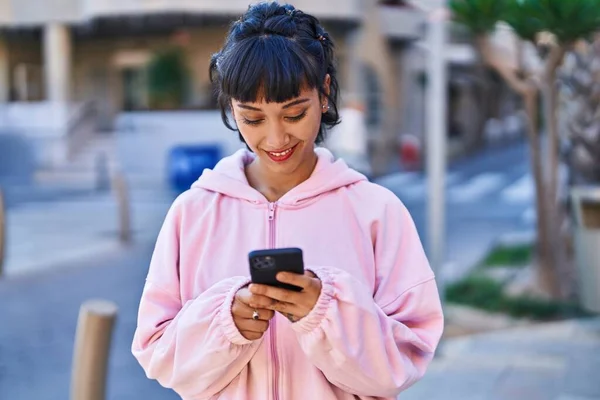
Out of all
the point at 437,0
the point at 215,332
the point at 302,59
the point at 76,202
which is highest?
the point at 437,0

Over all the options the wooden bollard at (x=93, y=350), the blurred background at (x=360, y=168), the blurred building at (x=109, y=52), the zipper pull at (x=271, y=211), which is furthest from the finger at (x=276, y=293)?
the blurred building at (x=109, y=52)

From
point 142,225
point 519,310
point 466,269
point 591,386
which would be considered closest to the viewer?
point 591,386

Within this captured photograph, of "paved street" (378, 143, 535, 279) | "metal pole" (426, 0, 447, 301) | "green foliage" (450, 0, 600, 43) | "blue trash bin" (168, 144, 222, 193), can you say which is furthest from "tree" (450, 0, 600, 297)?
"blue trash bin" (168, 144, 222, 193)

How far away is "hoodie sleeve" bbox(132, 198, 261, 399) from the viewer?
70.6 inches

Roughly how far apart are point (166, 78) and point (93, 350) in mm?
23708

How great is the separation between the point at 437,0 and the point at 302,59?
5.17 m

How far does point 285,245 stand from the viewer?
194cm

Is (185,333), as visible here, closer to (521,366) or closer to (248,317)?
(248,317)

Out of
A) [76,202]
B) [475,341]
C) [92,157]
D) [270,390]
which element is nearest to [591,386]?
[475,341]

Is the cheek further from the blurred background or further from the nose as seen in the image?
the blurred background

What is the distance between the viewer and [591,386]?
596cm

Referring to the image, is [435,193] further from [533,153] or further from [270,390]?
[270,390]

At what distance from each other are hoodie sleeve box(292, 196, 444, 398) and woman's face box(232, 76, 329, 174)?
0.76 ft

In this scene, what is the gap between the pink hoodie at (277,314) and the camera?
1786 mm
